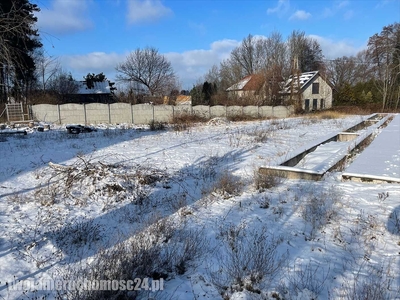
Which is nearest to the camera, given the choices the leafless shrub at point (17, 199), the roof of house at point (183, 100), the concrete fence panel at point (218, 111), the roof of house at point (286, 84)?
A: the leafless shrub at point (17, 199)

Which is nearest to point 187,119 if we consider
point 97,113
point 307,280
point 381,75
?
point 97,113

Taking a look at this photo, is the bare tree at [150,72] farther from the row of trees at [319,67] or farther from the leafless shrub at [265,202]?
the leafless shrub at [265,202]

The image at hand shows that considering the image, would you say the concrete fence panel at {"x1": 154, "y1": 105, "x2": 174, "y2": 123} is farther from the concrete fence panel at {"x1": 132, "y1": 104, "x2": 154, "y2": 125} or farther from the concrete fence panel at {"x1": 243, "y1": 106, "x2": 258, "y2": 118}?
the concrete fence panel at {"x1": 243, "y1": 106, "x2": 258, "y2": 118}

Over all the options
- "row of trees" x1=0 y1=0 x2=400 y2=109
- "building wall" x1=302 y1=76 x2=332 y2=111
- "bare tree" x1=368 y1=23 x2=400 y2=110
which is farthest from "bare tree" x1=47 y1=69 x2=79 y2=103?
"bare tree" x1=368 y1=23 x2=400 y2=110

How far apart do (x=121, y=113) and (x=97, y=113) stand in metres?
1.85

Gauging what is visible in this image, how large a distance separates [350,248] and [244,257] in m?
1.30

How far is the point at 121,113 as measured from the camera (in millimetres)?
21203

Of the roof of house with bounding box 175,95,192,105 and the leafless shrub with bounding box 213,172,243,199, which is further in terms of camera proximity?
the roof of house with bounding box 175,95,192,105

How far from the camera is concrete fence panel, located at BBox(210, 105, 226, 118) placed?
23.6m

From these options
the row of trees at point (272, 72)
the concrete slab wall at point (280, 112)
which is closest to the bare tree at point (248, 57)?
the row of trees at point (272, 72)

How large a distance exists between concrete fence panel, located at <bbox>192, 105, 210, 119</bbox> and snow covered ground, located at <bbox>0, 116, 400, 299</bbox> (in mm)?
16738

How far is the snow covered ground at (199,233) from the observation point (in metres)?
2.42

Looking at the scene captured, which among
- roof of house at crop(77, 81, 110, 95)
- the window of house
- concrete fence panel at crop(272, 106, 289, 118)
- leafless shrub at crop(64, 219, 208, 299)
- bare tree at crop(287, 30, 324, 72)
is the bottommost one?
leafless shrub at crop(64, 219, 208, 299)

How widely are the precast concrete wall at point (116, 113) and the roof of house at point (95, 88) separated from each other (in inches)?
722
